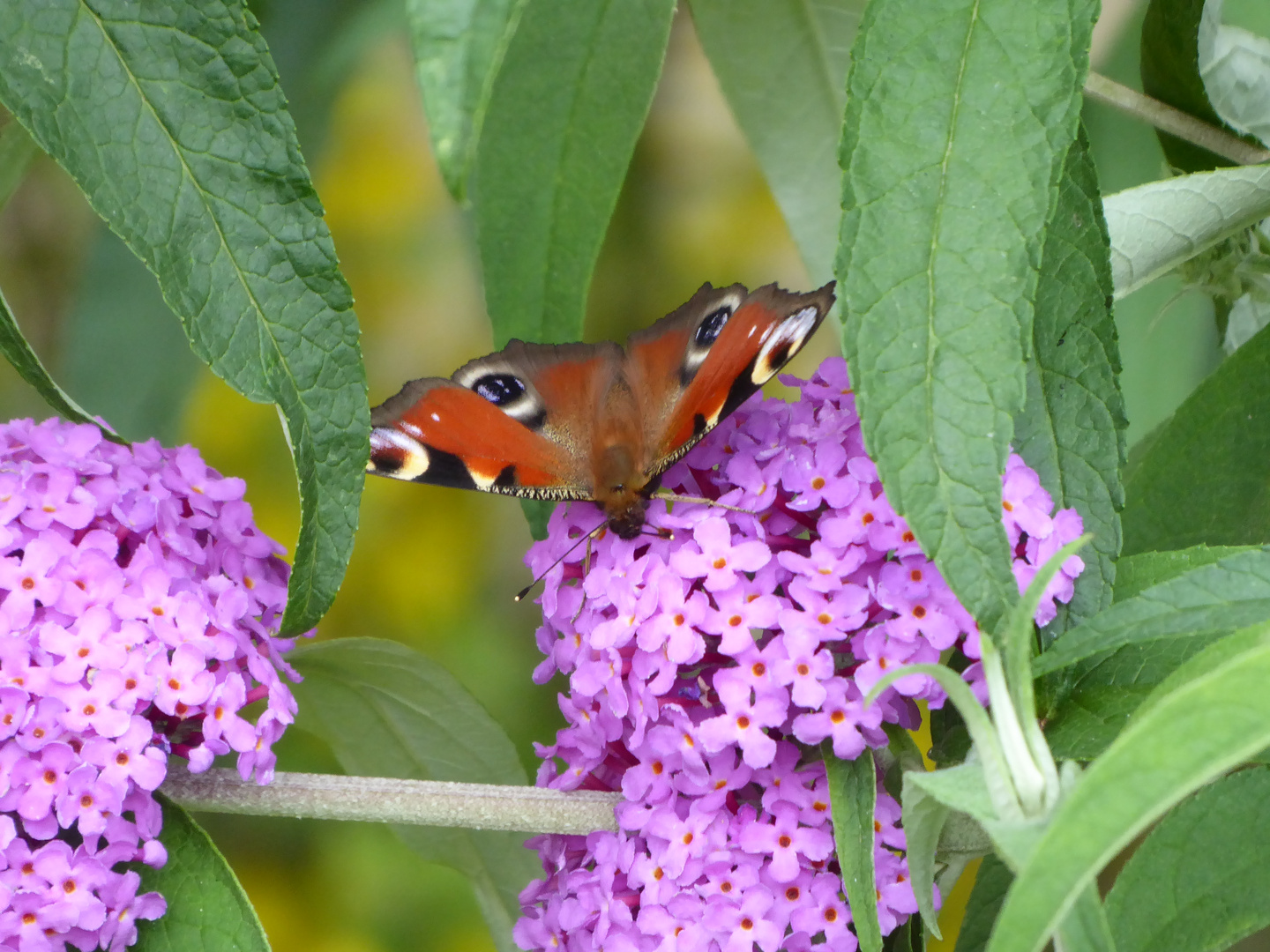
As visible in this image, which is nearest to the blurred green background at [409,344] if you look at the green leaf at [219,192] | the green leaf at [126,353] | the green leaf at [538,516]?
the green leaf at [126,353]

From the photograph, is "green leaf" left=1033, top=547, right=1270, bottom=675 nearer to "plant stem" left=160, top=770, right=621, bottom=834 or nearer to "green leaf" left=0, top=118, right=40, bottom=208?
"plant stem" left=160, top=770, right=621, bottom=834

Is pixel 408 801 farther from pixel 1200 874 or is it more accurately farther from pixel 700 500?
pixel 1200 874

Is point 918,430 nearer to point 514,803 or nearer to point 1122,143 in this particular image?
point 514,803

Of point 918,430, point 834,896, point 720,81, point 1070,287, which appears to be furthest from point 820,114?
point 834,896

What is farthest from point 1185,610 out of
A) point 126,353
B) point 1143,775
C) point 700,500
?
Answer: point 126,353

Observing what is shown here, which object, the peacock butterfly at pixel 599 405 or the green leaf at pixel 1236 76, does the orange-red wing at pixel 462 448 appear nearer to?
the peacock butterfly at pixel 599 405

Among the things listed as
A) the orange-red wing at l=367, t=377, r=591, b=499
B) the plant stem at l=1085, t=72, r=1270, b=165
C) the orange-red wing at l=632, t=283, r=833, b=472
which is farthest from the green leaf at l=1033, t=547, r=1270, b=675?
the plant stem at l=1085, t=72, r=1270, b=165

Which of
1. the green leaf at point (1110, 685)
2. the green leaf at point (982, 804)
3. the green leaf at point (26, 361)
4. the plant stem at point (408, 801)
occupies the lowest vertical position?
the plant stem at point (408, 801)
